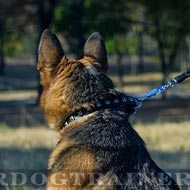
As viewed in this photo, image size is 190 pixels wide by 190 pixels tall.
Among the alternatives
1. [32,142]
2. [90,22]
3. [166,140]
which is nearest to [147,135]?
[166,140]

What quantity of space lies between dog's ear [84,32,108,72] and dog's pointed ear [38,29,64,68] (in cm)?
40

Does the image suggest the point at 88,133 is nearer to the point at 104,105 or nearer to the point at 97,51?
the point at 104,105

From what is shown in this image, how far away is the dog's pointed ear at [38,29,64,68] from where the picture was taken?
4.42m

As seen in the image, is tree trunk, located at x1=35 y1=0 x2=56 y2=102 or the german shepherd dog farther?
tree trunk, located at x1=35 y1=0 x2=56 y2=102

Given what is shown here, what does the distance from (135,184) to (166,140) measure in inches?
375

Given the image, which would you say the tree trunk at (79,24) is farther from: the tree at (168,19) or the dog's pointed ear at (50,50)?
the dog's pointed ear at (50,50)

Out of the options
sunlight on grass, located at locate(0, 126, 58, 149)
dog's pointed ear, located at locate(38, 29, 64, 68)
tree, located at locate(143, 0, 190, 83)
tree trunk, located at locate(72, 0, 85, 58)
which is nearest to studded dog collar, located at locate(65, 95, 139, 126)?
dog's pointed ear, located at locate(38, 29, 64, 68)

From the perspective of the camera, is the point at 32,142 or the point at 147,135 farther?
the point at 147,135

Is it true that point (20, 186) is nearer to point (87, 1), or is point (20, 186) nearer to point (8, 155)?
point (8, 155)

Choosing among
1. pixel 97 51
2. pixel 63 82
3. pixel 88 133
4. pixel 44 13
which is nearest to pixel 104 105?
pixel 88 133

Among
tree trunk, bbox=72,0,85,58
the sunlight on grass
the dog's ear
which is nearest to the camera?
the dog's ear

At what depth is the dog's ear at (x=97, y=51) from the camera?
478 centimetres

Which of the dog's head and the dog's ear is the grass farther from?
the dog's head

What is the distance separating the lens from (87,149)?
160 inches
